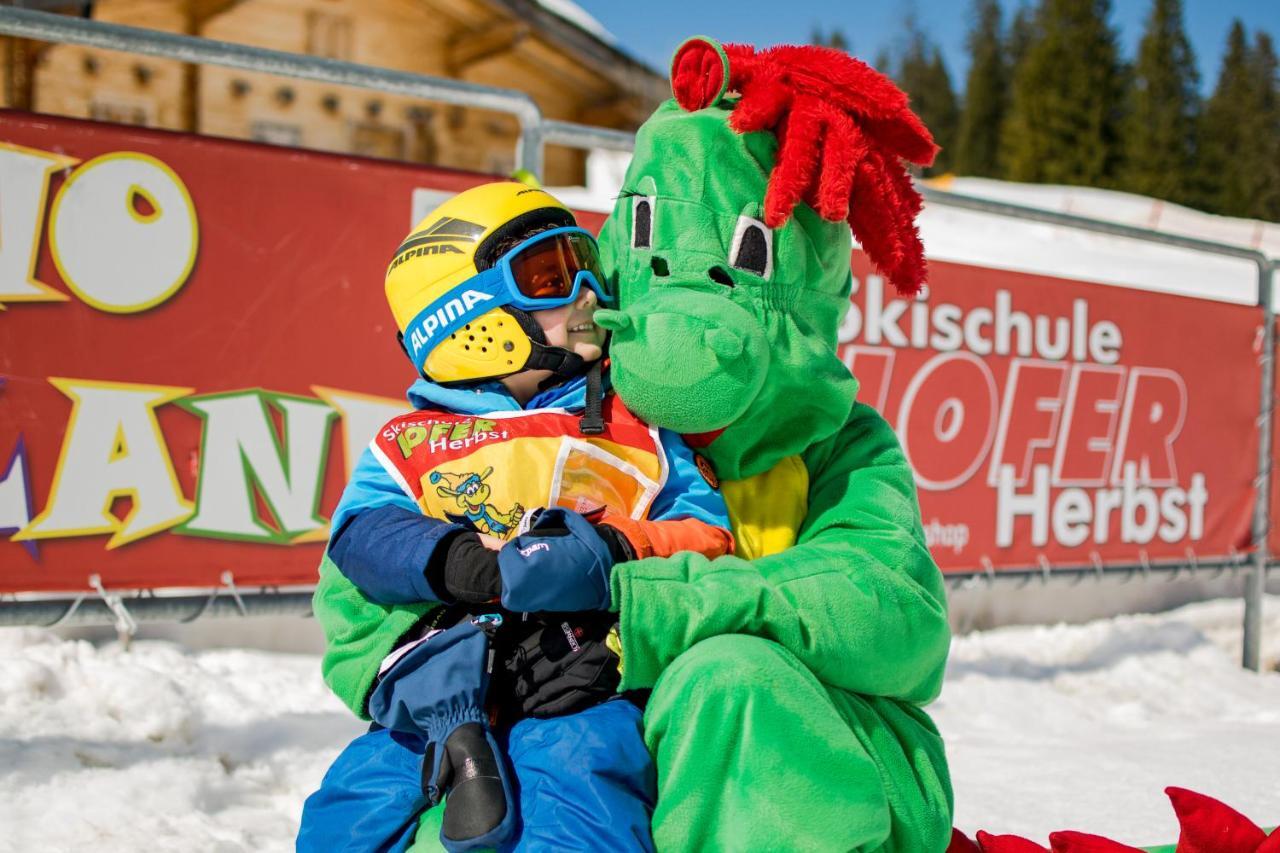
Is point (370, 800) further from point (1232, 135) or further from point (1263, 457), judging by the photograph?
point (1232, 135)

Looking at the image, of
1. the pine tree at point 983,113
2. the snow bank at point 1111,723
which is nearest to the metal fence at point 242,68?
the snow bank at point 1111,723

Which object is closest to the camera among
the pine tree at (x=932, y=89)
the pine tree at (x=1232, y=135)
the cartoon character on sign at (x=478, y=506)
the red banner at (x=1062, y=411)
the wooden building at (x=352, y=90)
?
the cartoon character on sign at (x=478, y=506)

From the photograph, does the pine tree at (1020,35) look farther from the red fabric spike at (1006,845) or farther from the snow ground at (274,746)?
the red fabric spike at (1006,845)

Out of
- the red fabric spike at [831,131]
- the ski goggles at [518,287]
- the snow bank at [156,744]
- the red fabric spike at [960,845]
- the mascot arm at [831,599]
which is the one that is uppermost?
the red fabric spike at [831,131]

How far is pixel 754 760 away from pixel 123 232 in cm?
227

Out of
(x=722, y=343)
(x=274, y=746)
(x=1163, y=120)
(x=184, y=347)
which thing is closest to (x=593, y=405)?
(x=722, y=343)

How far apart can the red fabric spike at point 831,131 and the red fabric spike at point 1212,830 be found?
3.53 ft

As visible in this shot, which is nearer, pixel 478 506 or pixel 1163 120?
pixel 478 506

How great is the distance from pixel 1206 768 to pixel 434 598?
262 cm

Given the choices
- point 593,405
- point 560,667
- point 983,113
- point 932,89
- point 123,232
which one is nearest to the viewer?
point 560,667

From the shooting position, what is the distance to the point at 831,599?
152 cm

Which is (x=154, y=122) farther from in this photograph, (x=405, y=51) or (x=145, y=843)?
(x=145, y=843)

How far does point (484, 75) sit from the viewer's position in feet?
49.9

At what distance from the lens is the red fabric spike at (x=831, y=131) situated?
166 centimetres
